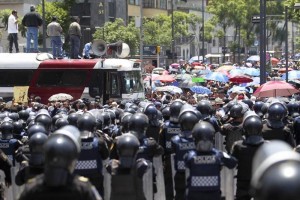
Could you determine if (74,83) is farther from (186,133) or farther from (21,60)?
(186,133)

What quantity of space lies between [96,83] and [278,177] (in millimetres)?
25700

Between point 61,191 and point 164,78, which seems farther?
point 164,78

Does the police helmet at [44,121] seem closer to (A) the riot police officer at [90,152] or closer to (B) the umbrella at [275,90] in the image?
(A) the riot police officer at [90,152]

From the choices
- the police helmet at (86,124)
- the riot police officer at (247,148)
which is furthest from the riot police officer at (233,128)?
the police helmet at (86,124)

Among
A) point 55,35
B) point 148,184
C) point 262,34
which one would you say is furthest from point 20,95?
point 148,184

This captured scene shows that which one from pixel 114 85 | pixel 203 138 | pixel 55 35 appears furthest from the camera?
pixel 114 85

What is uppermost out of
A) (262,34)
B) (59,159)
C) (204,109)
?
(262,34)

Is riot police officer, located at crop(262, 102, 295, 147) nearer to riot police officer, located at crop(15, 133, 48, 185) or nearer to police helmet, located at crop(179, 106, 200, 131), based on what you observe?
police helmet, located at crop(179, 106, 200, 131)

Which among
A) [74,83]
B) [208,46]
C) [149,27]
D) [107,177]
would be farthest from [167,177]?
[208,46]

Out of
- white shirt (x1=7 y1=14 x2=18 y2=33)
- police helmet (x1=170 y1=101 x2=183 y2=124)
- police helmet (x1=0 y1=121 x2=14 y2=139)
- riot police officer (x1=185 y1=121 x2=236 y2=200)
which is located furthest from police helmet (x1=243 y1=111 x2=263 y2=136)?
white shirt (x1=7 y1=14 x2=18 y2=33)

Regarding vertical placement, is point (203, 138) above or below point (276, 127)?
above

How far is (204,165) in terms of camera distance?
995 centimetres

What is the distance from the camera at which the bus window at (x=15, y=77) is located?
31.2m

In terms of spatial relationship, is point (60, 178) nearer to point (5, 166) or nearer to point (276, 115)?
point (5, 166)
